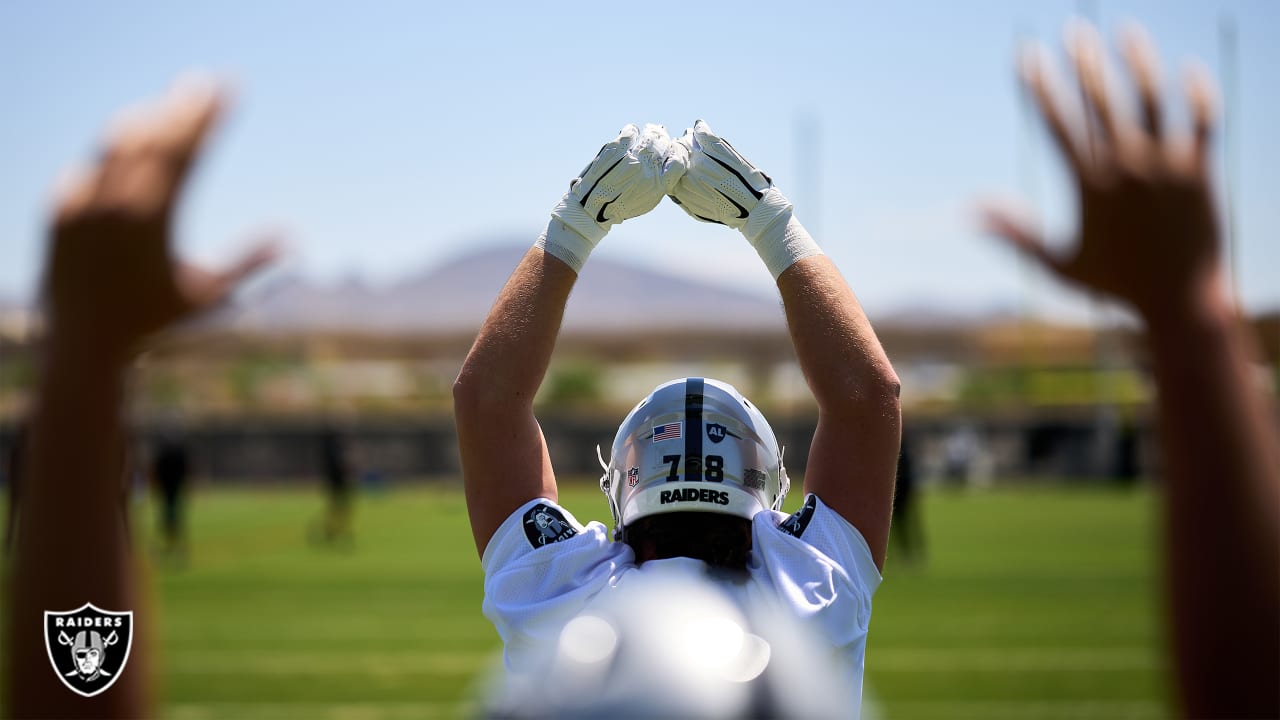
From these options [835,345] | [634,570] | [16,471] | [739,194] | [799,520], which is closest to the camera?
[16,471]

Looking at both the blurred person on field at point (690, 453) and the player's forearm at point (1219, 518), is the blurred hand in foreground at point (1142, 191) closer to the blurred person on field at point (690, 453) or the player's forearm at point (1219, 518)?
the player's forearm at point (1219, 518)

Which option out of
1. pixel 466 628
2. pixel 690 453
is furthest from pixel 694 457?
pixel 466 628

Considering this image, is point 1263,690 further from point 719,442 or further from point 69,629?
point 719,442

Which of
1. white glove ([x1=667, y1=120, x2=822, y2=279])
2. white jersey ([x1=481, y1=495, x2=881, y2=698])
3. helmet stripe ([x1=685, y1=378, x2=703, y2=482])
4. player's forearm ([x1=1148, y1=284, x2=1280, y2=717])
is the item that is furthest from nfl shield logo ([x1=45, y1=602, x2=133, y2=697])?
white glove ([x1=667, y1=120, x2=822, y2=279])

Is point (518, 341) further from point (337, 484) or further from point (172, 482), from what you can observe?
point (337, 484)

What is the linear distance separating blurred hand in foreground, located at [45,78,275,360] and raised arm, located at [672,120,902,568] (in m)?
1.74

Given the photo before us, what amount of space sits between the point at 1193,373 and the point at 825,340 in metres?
1.79

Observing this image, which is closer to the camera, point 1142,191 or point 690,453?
point 1142,191

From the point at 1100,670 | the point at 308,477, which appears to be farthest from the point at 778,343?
the point at 1100,670

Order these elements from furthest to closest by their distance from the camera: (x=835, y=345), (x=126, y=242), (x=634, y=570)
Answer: (x=835, y=345)
(x=634, y=570)
(x=126, y=242)

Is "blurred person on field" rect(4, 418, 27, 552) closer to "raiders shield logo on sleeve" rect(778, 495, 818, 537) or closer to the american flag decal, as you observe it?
the american flag decal

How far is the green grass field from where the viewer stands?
408 inches

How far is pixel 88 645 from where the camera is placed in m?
1.92

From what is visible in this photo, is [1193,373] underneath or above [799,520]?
underneath
